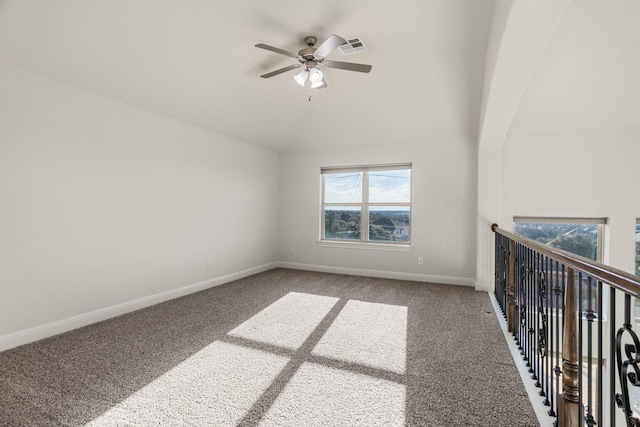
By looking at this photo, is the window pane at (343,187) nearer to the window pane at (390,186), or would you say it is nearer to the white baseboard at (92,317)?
the window pane at (390,186)

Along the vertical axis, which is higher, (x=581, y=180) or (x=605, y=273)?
(x=581, y=180)

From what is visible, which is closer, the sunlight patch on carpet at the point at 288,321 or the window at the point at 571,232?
the sunlight patch on carpet at the point at 288,321

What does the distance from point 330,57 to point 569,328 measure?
11.0 ft

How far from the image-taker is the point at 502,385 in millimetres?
2113

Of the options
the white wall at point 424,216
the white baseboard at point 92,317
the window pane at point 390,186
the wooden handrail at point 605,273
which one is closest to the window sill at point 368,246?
the white wall at point 424,216

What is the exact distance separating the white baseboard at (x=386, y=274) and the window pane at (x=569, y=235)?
1080 mm

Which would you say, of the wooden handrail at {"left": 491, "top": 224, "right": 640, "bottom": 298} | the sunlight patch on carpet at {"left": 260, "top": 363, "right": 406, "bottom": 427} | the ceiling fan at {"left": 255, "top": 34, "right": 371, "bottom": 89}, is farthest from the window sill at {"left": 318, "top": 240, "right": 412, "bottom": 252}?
the wooden handrail at {"left": 491, "top": 224, "right": 640, "bottom": 298}

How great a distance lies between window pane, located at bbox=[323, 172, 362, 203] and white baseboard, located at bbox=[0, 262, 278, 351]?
243 cm

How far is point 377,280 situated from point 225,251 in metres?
2.46

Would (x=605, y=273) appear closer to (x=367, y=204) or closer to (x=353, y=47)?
(x=353, y=47)

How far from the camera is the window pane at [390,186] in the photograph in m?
5.27

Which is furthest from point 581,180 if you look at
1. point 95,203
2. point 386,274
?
point 95,203

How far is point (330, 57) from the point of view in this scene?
11.9ft

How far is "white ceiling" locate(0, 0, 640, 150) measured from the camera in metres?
2.67
